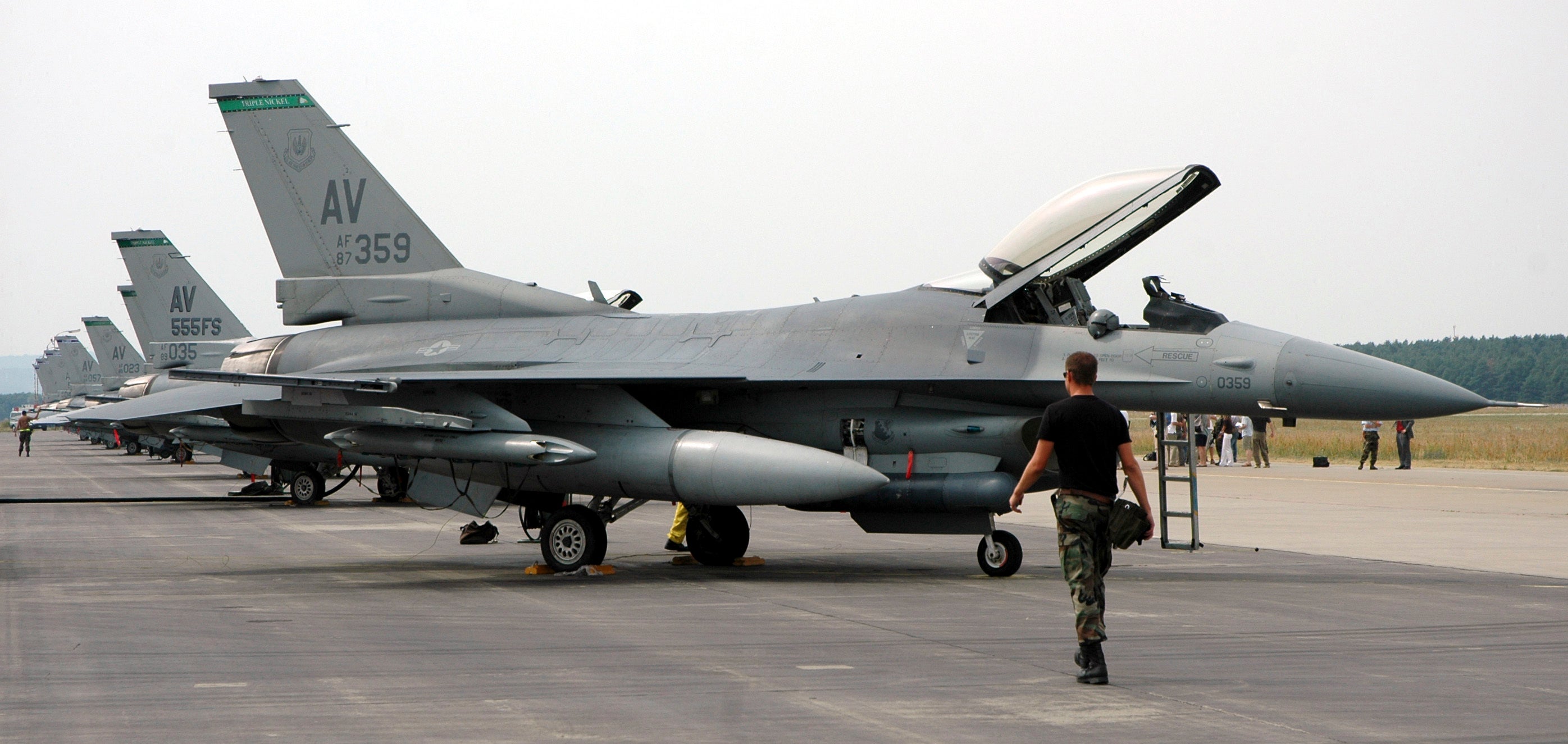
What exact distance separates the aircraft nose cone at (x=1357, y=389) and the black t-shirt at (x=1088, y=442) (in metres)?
4.58

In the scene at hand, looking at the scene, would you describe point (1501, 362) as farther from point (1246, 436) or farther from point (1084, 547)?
point (1084, 547)

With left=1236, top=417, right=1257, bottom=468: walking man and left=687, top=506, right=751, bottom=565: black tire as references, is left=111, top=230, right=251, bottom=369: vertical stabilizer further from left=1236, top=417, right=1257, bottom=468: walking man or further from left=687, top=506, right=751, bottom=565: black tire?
left=1236, top=417, right=1257, bottom=468: walking man

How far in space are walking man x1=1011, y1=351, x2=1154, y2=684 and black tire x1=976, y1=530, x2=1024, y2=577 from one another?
4.82 meters

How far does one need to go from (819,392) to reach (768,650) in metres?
4.74

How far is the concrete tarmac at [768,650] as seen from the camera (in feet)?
19.1

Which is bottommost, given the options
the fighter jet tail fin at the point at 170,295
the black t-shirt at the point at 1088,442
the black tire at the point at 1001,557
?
the black tire at the point at 1001,557

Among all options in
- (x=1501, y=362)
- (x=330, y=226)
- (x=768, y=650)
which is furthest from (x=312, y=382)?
(x=1501, y=362)

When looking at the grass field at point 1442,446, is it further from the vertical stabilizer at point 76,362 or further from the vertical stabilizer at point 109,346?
the vertical stabilizer at point 76,362

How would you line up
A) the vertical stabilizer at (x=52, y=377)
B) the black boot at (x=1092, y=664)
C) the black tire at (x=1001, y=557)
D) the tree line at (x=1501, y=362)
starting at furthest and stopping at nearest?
the tree line at (x=1501, y=362) → the vertical stabilizer at (x=52, y=377) → the black tire at (x=1001, y=557) → the black boot at (x=1092, y=664)

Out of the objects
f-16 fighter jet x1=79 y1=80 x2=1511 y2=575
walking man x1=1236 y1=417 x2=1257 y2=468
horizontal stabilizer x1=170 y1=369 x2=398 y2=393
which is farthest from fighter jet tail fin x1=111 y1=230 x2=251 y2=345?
walking man x1=1236 y1=417 x2=1257 y2=468

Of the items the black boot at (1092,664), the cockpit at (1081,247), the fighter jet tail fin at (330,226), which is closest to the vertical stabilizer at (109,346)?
the fighter jet tail fin at (330,226)

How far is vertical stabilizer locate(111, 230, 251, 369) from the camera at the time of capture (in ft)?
100

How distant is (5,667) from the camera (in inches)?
287

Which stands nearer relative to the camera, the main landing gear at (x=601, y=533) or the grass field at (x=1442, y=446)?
the main landing gear at (x=601, y=533)
